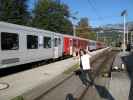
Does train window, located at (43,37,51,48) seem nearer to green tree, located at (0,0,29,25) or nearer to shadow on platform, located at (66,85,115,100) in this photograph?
shadow on platform, located at (66,85,115,100)

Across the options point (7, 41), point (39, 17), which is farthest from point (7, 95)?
point (39, 17)

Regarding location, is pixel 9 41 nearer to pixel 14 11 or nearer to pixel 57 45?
pixel 57 45

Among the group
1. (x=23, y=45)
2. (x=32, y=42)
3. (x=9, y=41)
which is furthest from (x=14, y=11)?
(x=9, y=41)

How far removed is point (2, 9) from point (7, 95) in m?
50.6

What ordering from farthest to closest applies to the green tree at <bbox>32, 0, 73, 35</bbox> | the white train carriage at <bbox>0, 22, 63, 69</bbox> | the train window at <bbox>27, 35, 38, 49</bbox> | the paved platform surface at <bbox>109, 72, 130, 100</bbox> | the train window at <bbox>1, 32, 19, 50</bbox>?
1. the green tree at <bbox>32, 0, 73, 35</bbox>
2. the train window at <bbox>27, 35, 38, 49</bbox>
3. the white train carriage at <bbox>0, 22, 63, 69</bbox>
4. the train window at <bbox>1, 32, 19, 50</bbox>
5. the paved platform surface at <bbox>109, 72, 130, 100</bbox>

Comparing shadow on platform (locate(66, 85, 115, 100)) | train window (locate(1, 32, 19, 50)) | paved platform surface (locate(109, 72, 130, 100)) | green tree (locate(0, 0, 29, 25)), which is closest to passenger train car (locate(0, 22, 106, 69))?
train window (locate(1, 32, 19, 50))

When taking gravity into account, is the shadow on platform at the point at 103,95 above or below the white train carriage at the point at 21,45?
below

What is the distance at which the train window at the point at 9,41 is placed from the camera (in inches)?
598

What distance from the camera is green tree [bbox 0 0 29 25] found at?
2250 inches

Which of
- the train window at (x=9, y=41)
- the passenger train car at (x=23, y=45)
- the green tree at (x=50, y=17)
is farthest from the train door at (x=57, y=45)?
the green tree at (x=50, y=17)

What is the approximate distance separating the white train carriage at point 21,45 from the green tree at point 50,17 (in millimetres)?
48256

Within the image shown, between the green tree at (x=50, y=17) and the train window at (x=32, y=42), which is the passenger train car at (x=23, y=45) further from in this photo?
the green tree at (x=50, y=17)

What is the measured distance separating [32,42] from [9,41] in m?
4.13

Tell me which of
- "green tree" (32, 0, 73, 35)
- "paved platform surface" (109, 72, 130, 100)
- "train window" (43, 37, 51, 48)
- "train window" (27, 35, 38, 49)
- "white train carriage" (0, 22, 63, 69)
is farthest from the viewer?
"green tree" (32, 0, 73, 35)
